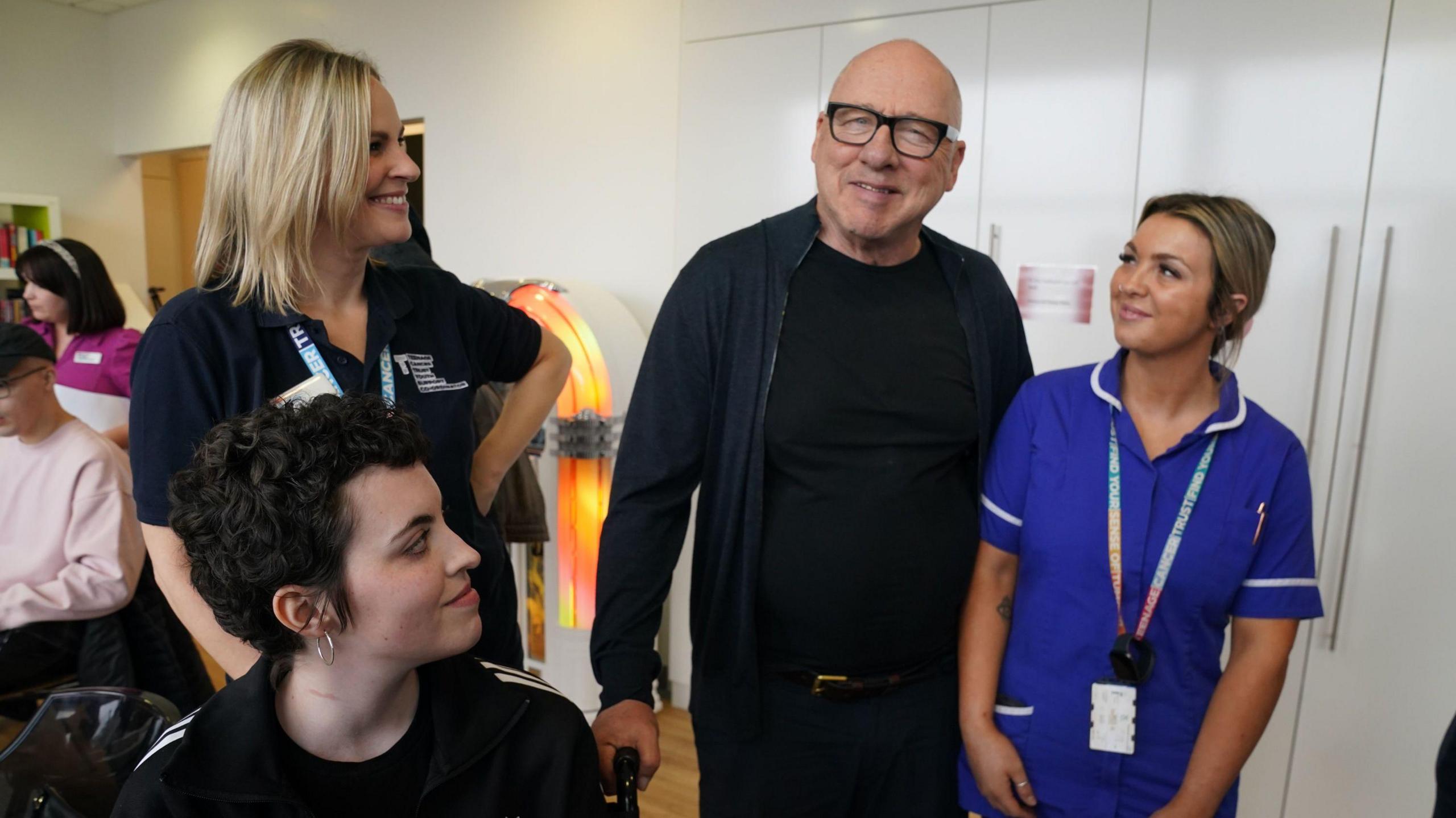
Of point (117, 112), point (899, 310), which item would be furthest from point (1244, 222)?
point (117, 112)

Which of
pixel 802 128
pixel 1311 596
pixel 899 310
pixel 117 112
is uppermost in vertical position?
pixel 117 112

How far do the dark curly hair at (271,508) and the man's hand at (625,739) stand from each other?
16.4 inches

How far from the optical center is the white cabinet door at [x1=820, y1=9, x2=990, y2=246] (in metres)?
3.18

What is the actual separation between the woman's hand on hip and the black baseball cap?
272 cm

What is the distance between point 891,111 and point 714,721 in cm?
110

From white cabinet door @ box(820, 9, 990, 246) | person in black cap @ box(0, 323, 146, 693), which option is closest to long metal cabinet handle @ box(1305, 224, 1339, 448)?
white cabinet door @ box(820, 9, 990, 246)

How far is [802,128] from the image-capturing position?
3.52 m

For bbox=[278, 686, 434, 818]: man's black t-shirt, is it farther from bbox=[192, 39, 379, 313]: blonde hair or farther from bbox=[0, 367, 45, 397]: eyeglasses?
bbox=[0, 367, 45, 397]: eyeglasses

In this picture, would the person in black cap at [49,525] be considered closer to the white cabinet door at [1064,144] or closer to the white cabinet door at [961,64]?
the white cabinet door at [961,64]

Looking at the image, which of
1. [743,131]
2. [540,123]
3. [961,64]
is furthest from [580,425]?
[961,64]

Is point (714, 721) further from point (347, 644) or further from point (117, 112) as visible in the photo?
point (117, 112)

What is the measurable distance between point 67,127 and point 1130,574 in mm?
7441

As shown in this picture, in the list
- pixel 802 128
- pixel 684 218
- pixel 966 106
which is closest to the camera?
pixel 966 106

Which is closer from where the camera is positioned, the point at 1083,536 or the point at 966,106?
the point at 1083,536
